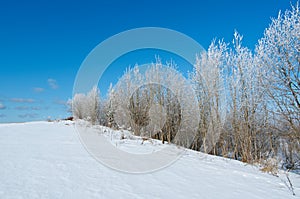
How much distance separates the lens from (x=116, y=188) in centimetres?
229

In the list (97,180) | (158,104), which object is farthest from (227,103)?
(97,180)

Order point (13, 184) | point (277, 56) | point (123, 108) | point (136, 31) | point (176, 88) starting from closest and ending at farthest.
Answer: point (13, 184)
point (136, 31)
point (277, 56)
point (176, 88)
point (123, 108)

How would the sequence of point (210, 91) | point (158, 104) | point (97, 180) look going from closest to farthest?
point (97, 180), point (210, 91), point (158, 104)

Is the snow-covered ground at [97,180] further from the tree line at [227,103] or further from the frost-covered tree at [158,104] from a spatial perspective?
the frost-covered tree at [158,104]

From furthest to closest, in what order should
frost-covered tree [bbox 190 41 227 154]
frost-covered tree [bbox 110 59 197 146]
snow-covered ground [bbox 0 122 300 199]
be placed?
frost-covered tree [bbox 110 59 197 146] < frost-covered tree [bbox 190 41 227 154] < snow-covered ground [bbox 0 122 300 199]

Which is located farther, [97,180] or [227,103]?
[227,103]

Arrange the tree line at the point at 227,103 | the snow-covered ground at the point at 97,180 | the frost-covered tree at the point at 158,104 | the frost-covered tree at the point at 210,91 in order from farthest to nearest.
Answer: the frost-covered tree at the point at 158,104, the frost-covered tree at the point at 210,91, the tree line at the point at 227,103, the snow-covered ground at the point at 97,180

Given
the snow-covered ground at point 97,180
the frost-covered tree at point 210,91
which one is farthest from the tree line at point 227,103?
the snow-covered ground at point 97,180

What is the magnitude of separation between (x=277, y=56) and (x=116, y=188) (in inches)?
261

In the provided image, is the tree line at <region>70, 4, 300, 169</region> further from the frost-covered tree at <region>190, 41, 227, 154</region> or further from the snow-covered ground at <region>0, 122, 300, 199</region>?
the snow-covered ground at <region>0, 122, 300, 199</region>

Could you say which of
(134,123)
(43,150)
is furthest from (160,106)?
(43,150)

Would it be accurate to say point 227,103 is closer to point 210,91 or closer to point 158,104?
point 210,91

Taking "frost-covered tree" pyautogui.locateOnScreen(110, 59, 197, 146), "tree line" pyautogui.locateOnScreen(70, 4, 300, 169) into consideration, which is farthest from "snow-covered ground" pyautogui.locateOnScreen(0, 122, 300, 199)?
"frost-covered tree" pyautogui.locateOnScreen(110, 59, 197, 146)

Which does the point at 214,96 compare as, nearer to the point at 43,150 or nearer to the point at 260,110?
the point at 260,110
